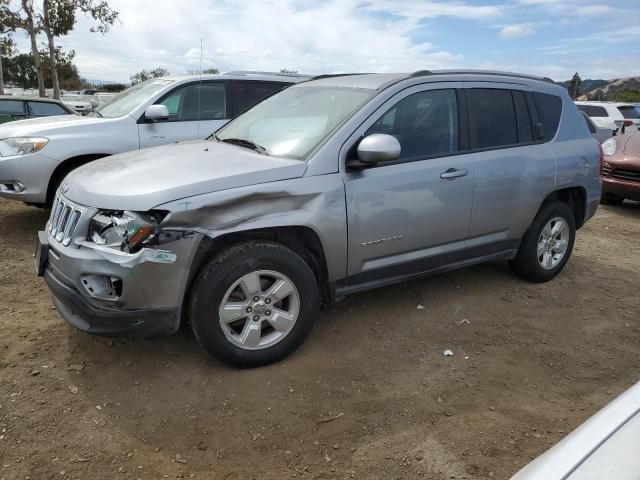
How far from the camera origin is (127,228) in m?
2.80

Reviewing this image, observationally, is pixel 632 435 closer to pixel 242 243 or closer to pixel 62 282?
pixel 242 243

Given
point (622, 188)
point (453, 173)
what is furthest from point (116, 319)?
point (622, 188)

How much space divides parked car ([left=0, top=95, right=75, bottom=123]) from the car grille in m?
9.63

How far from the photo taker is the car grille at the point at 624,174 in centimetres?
782

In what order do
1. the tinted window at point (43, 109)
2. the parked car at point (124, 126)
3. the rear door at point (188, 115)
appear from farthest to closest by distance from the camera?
the tinted window at point (43, 109), the rear door at point (188, 115), the parked car at point (124, 126)

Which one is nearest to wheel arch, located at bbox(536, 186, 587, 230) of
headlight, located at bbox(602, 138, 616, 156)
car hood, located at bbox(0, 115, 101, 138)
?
headlight, located at bbox(602, 138, 616, 156)

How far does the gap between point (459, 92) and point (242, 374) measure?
259 centimetres

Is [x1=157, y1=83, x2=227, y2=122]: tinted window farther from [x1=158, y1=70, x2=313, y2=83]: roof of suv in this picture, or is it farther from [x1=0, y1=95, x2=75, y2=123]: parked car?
[x1=0, y1=95, x2=75, y2=123]: parked car

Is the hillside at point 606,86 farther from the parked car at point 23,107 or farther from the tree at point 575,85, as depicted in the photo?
the parked car at point 23,107

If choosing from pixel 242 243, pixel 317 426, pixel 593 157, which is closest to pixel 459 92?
A: pixel 593 157

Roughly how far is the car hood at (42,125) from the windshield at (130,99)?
276 mm

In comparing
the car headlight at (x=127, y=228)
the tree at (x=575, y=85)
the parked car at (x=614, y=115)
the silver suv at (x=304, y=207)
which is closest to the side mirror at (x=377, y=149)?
the silver suv at (x=304, y=207)

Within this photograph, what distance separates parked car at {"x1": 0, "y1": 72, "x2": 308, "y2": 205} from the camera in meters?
5.28

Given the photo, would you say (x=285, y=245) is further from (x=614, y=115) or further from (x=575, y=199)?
(x=614, y=115)
